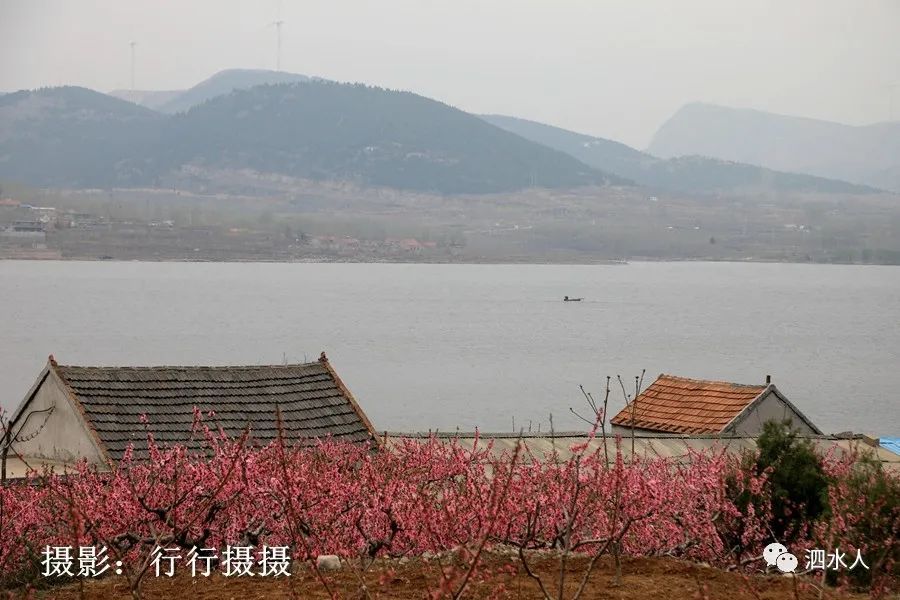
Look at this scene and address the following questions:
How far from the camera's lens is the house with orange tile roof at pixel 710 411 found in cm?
2875

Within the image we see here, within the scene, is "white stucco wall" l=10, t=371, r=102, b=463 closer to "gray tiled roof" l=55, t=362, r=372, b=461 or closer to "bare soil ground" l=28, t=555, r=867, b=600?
"gray tiled roof" l=55, t=362, r=372, b=461

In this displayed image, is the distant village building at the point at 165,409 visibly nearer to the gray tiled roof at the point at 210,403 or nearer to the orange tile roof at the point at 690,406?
the gray tiled roof at the point at 210,403

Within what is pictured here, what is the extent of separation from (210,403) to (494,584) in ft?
35.3

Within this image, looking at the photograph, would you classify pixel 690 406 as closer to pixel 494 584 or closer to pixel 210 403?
pixel 210 403

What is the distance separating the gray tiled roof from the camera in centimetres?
1938

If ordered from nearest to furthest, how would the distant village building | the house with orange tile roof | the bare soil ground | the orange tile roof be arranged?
the bare soil ground, the distant village building, the house with orange tile roof, the orange tile roof

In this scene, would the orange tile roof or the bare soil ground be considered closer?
the bare soil ground

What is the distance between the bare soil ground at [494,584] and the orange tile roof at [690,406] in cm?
1765

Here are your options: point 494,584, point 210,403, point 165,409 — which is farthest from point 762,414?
point 494,584

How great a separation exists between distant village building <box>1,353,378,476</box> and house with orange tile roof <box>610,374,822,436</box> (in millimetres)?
9646

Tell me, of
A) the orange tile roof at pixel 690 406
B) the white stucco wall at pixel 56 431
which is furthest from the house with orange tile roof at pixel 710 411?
the white stucco wall at pixel 56 431

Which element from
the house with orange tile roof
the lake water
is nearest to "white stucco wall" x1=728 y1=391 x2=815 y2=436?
the house with orange tile roof

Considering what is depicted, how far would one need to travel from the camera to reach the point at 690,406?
30.2 metres

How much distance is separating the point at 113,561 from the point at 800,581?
209 inches
